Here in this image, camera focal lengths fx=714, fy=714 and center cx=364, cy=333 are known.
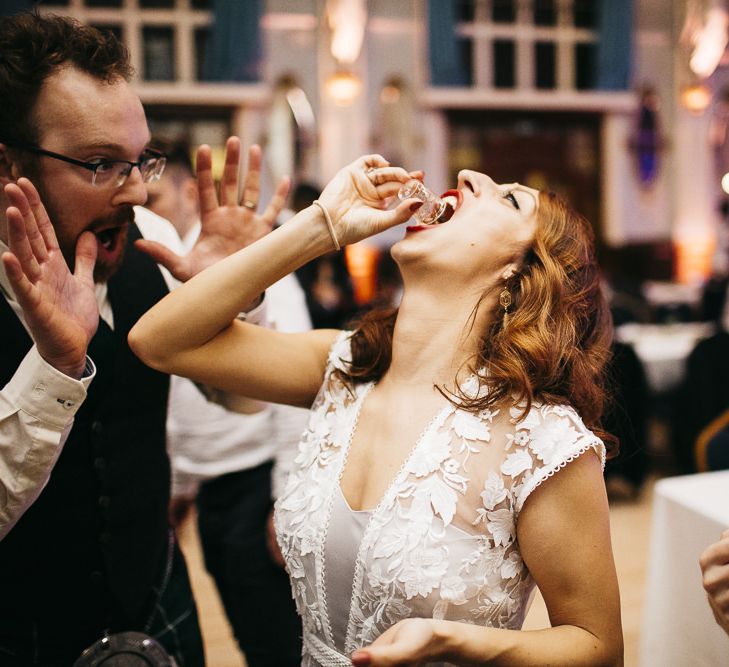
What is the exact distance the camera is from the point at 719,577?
1035mm

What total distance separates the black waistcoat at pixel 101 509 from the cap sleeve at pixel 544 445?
77cm

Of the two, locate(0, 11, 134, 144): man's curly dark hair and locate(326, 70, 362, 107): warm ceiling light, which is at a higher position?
locate(326, 70, 362, 107): warm ceiling light

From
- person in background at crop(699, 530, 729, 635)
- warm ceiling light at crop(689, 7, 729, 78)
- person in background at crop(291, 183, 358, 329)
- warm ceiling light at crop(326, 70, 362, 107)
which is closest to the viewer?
person in background at crop(699, 530, 729, 635)

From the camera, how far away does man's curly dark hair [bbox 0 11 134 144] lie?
1230 millimetres

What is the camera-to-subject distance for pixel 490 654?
98 centimetres

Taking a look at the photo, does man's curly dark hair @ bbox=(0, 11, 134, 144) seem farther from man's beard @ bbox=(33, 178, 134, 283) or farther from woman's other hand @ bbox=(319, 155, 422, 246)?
woman's other hand @ bbox=(319, 155, 422, 246)

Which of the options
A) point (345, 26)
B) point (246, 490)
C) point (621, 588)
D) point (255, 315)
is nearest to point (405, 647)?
point (255, 315)

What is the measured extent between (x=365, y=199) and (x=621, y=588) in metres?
2.52

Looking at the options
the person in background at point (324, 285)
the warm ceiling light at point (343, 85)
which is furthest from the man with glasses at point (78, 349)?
the warm ceiling light at point (343, 85)

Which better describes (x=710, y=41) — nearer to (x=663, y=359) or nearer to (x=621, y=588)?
(x=663, y=359)

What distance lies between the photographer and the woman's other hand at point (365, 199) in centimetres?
128

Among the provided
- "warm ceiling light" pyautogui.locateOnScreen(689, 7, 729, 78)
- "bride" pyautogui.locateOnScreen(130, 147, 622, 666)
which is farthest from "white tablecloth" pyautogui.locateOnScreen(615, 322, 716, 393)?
"warm ceiling light" pyautogui.locateOnScreen(689, 7, 729, 78)

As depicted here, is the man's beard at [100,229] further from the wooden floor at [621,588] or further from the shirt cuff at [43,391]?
the wooden floor at [621,588]

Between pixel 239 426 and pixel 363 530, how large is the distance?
113 cm
